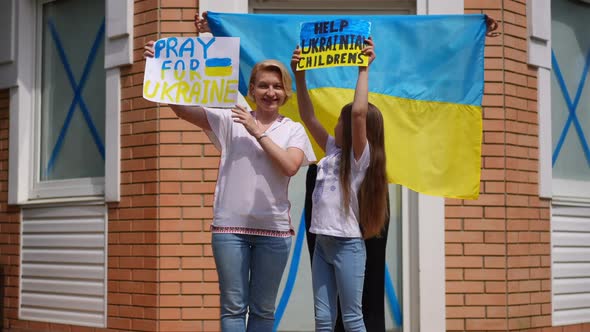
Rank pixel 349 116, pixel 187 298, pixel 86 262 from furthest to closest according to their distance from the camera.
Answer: pixel 86 262
pixel 187 298
pixel 349 116

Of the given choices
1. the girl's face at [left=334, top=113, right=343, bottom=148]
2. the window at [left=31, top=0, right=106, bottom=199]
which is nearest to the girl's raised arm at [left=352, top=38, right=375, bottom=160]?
the girl's face at [left=334, top=113, right=343, bottom=148]

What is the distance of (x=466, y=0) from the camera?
7270mm

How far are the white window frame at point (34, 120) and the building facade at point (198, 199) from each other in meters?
0.02

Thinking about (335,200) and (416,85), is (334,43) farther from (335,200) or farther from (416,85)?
(416,85)

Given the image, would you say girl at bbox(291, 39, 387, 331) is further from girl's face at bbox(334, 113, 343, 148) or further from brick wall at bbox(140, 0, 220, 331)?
brick wall at bbox(140, 0, 220, 331)

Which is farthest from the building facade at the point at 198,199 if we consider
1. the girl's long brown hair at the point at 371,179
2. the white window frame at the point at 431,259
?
the girl's long brown hair at the point at 371,179

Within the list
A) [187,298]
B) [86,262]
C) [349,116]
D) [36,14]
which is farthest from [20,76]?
[349,116]

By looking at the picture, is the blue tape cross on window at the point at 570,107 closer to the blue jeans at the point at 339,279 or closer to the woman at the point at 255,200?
the blue jeans at the point at 339,279

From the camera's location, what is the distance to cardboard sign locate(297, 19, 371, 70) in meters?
4.84

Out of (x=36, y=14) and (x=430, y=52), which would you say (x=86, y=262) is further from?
(x=430, y=52)

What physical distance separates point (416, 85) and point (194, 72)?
153cm

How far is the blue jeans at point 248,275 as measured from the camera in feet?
15.0

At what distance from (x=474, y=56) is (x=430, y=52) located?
0.28m

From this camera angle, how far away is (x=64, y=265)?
26.7ft
